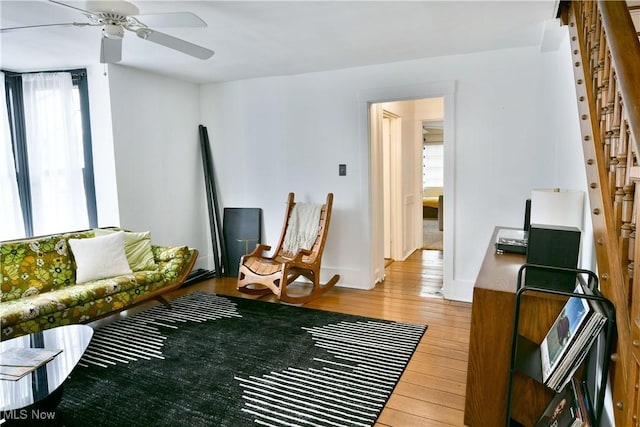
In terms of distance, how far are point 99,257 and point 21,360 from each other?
1512 mm

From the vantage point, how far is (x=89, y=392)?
2318 millimetres

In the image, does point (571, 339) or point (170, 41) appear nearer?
point (571, 339)

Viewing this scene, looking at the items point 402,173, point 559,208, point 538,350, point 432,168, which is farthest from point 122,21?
point 432,168

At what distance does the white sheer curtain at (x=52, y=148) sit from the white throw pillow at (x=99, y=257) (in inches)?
33.8

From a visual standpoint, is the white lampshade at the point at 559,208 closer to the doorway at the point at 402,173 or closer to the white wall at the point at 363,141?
the white wall at the point at 363,141

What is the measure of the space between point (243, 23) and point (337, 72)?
5.23 feet

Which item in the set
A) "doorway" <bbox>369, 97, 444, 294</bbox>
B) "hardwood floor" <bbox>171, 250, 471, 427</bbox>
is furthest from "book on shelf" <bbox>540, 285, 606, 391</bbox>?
"doorway" <bbox>369, 97, 444, 294</bbox>

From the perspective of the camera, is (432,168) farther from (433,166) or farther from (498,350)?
(498,350)

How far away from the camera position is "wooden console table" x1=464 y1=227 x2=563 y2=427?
1.79 metres

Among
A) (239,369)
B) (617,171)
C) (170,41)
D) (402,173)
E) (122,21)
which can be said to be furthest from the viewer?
(402,173)

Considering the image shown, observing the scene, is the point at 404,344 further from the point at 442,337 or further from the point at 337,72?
the point at 337,72

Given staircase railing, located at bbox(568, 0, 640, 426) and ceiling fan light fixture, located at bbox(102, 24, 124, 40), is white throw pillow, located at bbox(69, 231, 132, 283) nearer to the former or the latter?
ceiling fan light fixture, located at bbox(102, 24, 124, 40)

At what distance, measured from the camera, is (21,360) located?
1957 mm

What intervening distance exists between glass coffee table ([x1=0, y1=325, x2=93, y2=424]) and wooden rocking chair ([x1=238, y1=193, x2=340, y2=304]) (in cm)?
161
